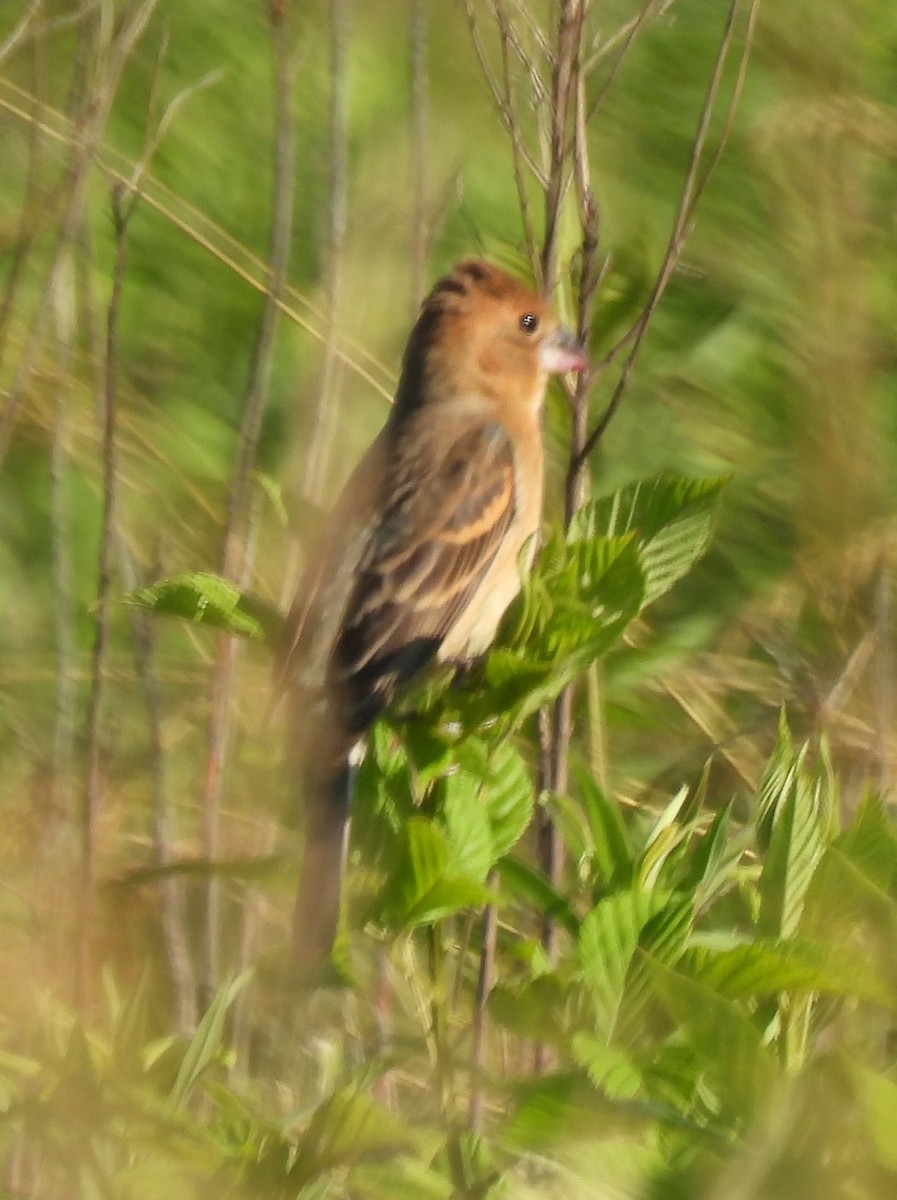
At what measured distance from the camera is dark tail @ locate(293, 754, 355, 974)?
1.64 metres

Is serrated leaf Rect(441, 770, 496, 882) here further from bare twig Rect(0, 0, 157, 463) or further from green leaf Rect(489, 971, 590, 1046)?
bare twig Rect(0, 0, 157, 463)

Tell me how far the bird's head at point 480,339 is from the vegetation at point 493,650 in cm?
8

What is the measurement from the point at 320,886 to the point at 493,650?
0.26 meters

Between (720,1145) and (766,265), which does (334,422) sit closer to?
(766,265)

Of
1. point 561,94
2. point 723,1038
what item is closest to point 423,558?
point 561,94

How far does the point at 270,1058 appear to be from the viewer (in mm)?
2928

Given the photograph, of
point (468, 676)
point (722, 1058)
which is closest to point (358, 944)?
point (468, 676)

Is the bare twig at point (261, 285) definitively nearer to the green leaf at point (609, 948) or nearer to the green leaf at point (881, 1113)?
the green leaf at point (609, 948)

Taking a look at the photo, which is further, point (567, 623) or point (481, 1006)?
point (481, 1006)

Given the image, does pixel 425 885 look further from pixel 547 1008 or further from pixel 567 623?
pixel 567 623

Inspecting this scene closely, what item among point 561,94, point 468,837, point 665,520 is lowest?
point 468,837

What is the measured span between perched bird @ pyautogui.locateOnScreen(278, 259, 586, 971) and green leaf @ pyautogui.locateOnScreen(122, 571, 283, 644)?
0.25 m

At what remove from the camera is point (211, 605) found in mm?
1819

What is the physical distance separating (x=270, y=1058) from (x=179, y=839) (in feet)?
4.35
